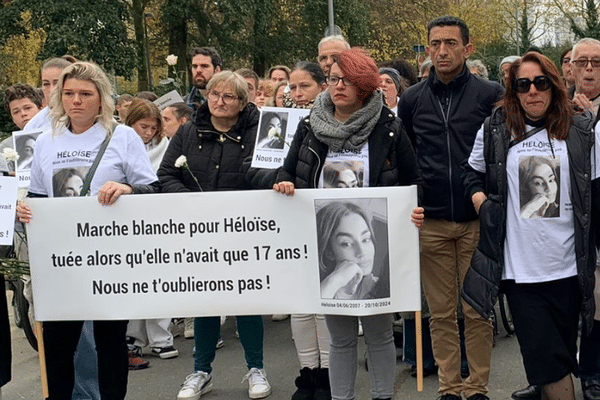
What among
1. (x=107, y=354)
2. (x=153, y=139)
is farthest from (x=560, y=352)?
(x=153, y=139)

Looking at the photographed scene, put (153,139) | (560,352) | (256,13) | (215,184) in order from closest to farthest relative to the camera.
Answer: (560,352) → (215,184) → (153,139) → (256,13)

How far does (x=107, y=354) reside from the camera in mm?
4695

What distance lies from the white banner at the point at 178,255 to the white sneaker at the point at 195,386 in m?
1.02

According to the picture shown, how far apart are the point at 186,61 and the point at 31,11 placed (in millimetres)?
5079

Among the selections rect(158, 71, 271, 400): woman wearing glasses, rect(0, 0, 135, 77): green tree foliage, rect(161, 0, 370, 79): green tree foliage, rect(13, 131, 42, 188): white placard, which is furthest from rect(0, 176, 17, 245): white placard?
rect(161, 0, 370, 79): green tree foliage

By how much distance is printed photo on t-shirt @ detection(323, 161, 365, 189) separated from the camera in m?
4.70

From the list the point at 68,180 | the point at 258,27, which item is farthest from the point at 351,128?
the point at 258,27

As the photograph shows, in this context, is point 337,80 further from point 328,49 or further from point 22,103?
point 22,103

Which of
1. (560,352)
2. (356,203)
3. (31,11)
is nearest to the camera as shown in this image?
(560,352)

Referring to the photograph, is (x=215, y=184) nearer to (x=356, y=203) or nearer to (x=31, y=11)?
(x=356, y=203)

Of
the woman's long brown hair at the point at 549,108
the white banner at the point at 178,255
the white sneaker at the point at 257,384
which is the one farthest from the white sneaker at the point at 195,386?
the woman's long brown hair at the point at 549,108

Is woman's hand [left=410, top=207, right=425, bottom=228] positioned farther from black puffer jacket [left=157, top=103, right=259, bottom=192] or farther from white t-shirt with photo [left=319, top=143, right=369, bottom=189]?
black puffer jacket [left=157, top=103, right=259, bottom=192]

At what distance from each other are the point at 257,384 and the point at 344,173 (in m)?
1.72

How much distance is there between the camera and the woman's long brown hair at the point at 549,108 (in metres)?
4.40
